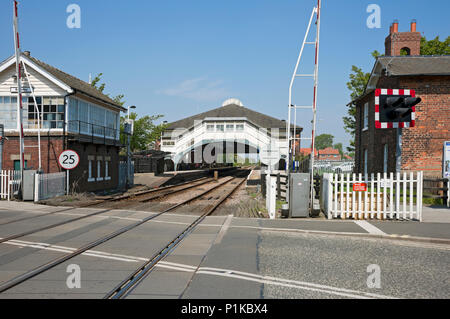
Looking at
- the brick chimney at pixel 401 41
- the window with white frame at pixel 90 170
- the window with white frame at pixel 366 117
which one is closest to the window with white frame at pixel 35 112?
the window with white frame at pixel 90 170

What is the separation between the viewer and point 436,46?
35312 mm

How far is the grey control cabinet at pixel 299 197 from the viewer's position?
11906mm

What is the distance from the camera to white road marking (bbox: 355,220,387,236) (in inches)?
365

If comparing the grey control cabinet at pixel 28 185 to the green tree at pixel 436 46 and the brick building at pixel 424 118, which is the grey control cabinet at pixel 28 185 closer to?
the brick building at pixel 424 118

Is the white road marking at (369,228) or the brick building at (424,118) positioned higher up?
the brick building at (424,118)

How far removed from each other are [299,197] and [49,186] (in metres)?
11.3

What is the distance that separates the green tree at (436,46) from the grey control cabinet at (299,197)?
29909 mm

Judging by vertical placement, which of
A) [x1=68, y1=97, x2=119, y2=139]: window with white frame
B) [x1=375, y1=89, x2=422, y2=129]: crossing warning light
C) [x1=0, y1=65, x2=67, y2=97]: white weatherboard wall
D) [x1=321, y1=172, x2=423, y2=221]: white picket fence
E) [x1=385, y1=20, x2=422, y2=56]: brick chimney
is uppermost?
[x1=385, y1=20, x2=422, y2=56]: brick chimney

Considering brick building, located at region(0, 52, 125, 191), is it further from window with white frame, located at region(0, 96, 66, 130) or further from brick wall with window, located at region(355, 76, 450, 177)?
brick wall with window, located at region(355, 76, 450, 177)

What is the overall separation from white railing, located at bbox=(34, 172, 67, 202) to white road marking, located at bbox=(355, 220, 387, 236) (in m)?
12.4

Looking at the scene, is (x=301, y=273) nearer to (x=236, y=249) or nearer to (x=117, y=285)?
(x=236, y=249)

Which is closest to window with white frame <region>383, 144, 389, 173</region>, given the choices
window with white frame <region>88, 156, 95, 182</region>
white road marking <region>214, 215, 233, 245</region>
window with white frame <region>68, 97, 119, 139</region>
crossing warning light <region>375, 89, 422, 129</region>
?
crossing warning light <region>375, 89, 422, 129</region>
